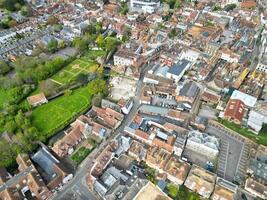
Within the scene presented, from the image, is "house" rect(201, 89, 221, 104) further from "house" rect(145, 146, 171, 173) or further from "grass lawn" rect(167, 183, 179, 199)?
"grass lawn" rect(167, 183, 179, 199)

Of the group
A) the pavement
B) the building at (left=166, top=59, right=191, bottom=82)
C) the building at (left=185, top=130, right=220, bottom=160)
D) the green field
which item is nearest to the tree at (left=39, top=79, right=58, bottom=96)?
the green field

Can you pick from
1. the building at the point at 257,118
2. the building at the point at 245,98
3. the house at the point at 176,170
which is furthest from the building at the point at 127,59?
the house at the point at 176,170

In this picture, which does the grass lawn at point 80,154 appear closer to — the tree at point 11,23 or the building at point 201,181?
the building at point 201,181

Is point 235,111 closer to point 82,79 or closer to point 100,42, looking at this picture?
point 82,79

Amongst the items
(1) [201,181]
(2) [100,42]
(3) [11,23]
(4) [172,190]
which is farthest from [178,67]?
(3) [11,23]

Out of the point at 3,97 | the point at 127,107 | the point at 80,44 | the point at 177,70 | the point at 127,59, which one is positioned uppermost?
the point at 177,70
